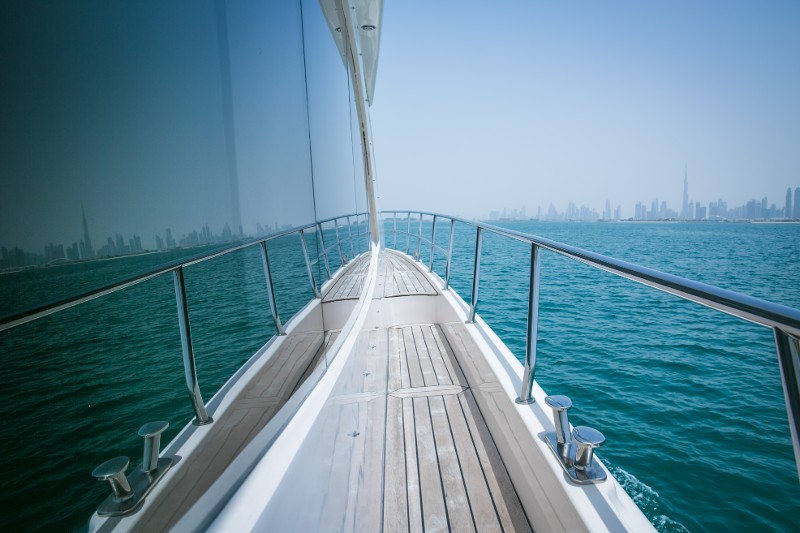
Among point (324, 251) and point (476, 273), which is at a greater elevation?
point (324, 251)

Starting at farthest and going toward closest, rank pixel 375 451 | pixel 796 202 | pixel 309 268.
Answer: pixel 796 202, pixel 375 451, pixel 309 268

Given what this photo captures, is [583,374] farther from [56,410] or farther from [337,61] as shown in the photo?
[56,410]

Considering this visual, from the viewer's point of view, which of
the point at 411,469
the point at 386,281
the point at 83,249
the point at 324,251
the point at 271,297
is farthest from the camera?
the point at 386,281

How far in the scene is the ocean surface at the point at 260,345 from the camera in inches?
10.6

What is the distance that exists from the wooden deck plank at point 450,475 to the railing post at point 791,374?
3.23 feet

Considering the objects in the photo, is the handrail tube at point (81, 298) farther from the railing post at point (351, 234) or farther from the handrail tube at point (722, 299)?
the railing post at point (351, 234)

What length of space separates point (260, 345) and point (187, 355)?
0.15m

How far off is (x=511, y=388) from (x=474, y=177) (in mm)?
47257

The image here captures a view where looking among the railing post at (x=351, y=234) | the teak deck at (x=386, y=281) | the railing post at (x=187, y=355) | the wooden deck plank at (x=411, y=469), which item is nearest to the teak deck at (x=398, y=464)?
the wooden deck plank at (x=411, y=469)

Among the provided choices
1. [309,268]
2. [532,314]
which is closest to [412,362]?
[532,314]

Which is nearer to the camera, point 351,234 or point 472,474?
point 472,474

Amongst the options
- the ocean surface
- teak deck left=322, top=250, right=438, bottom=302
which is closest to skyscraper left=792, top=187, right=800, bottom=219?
the ocean surface

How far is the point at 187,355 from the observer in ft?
1.30

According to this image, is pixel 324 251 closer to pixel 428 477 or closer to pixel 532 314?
pixel 532 314
